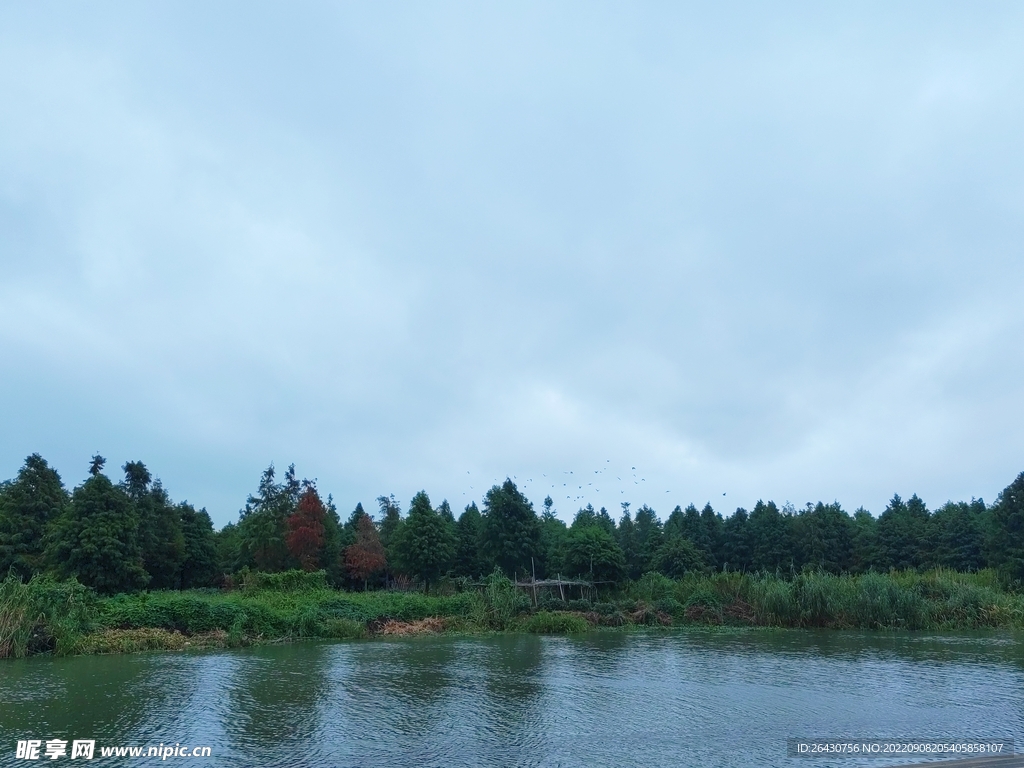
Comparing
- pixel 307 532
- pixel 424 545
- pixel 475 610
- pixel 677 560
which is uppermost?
pixel 307 532

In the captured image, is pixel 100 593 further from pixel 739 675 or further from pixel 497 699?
pixel 739 675

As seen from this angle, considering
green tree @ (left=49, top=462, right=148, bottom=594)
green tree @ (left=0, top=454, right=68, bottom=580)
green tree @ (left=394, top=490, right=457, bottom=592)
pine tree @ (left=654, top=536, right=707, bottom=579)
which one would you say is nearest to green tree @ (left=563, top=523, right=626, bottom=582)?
pine tree @ (left=654, top=536, right=707, bottom=579)

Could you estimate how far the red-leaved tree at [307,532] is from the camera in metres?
47.3

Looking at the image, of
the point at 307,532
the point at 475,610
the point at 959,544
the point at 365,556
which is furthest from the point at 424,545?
the point at 959,544

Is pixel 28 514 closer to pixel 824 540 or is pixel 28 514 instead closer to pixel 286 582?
pixel 286 582

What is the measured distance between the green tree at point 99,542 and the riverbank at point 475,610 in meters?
3.22

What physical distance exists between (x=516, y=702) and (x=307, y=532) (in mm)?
32779

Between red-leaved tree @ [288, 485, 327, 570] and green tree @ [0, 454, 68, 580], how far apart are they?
515 inches

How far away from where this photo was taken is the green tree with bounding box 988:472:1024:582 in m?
40.9

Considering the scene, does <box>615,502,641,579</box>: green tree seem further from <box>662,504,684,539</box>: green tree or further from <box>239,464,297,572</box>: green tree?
<box>239,464,297,572</box>: green tree

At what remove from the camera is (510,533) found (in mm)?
46656

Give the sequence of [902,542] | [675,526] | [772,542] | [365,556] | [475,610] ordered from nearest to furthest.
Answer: [475,610], [365,556], [902,542], [772,542], [675,526]

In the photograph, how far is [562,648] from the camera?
Answer: 29.2 m

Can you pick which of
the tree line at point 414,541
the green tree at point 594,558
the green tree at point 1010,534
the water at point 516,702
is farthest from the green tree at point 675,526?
the water at point 516,702
